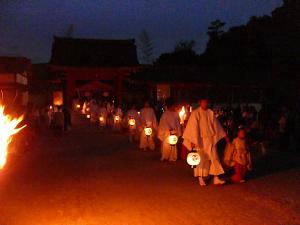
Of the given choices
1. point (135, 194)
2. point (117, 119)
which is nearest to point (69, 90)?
point (117, 119)

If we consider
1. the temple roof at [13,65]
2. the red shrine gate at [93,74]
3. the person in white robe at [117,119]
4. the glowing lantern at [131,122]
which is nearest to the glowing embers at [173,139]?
the glowing lantern at [131,122]

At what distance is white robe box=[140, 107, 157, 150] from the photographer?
17516 millimetres

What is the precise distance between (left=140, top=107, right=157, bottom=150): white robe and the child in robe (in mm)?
6960

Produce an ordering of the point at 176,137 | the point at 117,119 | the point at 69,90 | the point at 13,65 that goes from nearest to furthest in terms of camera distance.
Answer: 1. the point at 176,137
2. the point at 13,65
3. the point at 117,119
4. the point at 69,90

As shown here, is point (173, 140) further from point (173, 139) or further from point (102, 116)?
point (102, 116)

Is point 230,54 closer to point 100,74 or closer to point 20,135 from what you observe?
point 100,74

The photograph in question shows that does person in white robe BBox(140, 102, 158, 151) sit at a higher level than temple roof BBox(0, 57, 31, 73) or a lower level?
lower

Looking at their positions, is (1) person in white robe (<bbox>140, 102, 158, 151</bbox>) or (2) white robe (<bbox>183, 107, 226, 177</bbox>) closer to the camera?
(2) white robe (<bbox>183, 107, 226, 177</bbox>)

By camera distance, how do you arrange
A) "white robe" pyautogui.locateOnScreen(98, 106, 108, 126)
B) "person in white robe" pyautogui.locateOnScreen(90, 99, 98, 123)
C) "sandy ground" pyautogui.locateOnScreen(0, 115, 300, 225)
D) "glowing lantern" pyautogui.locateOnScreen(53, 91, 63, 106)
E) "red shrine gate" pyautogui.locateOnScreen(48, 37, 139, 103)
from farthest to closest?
"glowing lantern" pyautogui.locateOnScreen(53, 91, 63, 106) < "red shrine gate" pyautogui.locateOnScreen(48, 37, 139, 103) < "person in white robe" pyautogui.locateOnScreen(90, 99, 98, 123) < "white robe" pyautogui.locateOnScreen(98, 106, 108, 126) < "sandy ground" pyautogui.locateOnScreen(0, 115, 300, 225)

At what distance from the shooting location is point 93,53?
3856 cm

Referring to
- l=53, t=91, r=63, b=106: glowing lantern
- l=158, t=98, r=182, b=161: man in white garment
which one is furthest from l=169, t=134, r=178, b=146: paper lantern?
l=53, t=91, r=63, b=106: glowing lantern

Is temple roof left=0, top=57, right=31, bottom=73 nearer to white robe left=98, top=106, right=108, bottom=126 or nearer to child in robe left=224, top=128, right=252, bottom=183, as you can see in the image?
white robe left=98, top=106, right=108, bottom=126

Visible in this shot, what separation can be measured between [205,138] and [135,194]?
7.49 feet

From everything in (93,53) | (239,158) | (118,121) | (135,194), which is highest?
(93,53)
